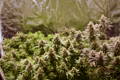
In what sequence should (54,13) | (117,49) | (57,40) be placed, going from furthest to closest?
(54,13), (57,40), (117,49)

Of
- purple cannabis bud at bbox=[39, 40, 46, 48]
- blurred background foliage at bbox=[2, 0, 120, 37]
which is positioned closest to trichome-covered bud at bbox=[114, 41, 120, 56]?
purple cannabis bud at bbox=[39, 40, 46, 48]

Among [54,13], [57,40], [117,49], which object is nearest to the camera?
[117,49]

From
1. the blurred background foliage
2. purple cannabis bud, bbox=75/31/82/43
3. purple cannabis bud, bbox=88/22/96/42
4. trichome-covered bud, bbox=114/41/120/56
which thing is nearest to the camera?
trichome-covered bud, bbox=114/41/120/56

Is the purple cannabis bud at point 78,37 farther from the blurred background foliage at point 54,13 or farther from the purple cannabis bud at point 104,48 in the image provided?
the blurred background foliage at point 54,13

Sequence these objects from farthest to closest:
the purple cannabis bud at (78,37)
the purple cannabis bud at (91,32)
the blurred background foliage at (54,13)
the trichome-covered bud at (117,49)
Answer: the blurred background foliage at (54,13)
the purple cannabis bud at (78,37)
the purple cannabis bud at (91,32)
the trichome-covered bud at (117,49)

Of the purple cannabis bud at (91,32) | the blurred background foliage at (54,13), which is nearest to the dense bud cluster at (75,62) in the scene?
the purple cannabis bud at (91,32)

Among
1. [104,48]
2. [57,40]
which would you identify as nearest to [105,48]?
[104,48]

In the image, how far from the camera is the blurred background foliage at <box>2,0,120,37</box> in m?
2.17

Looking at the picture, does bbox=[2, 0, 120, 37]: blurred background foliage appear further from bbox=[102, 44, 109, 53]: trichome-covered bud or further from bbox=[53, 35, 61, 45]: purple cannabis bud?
bbox=[102, 44, 109, 53]: trichome-covered bud

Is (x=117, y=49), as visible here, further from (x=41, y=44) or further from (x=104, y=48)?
(x=41, y=44)

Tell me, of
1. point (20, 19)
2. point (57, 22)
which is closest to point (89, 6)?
point (57, 22)

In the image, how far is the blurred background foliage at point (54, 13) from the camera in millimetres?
2168

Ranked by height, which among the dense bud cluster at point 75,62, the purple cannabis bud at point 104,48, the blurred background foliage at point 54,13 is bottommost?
the dense bud cluster at point 75,62

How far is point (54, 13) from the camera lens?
2.19 metres
